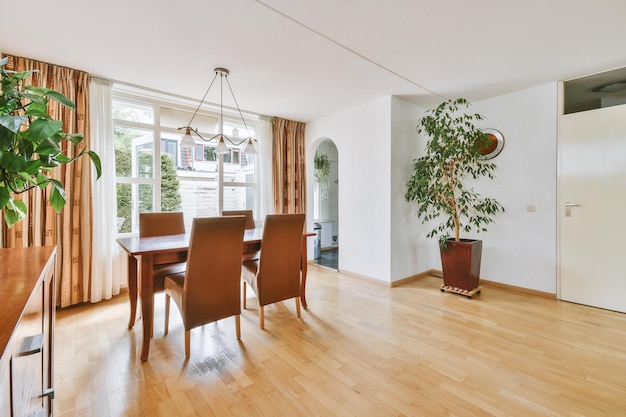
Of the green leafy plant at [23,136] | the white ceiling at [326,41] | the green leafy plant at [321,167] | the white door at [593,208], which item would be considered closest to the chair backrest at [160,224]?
the white ceiling at [326,41]

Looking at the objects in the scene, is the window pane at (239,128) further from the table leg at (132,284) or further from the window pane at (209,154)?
the table leg at (132,284)

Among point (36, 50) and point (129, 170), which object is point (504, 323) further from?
point (36, 50)

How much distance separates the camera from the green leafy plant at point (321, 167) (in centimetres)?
570

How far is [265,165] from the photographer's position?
4.47 m

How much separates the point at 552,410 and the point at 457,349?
2.09 ft

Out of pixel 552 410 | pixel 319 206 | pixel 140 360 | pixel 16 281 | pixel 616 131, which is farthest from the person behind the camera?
pixel 319 206

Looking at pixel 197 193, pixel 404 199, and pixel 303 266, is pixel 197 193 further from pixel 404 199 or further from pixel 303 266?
pixel 404 199

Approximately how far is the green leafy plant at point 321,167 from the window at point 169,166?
5.06ft

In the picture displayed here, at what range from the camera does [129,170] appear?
3455 millimetres

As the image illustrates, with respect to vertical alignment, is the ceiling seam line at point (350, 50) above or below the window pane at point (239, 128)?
above

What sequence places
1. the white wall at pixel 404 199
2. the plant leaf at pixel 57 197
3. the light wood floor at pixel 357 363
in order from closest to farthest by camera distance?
the plant leaf at pixel 57 197 → the light wood floor at pixel 357 363 → the white wall at pixel 404 199

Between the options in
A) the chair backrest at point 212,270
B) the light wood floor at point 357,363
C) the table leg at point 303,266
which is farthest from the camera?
the table leg at point 303,266

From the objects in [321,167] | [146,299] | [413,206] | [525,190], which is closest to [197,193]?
[146,299]

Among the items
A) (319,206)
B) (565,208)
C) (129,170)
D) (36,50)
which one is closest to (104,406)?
(129,170)
